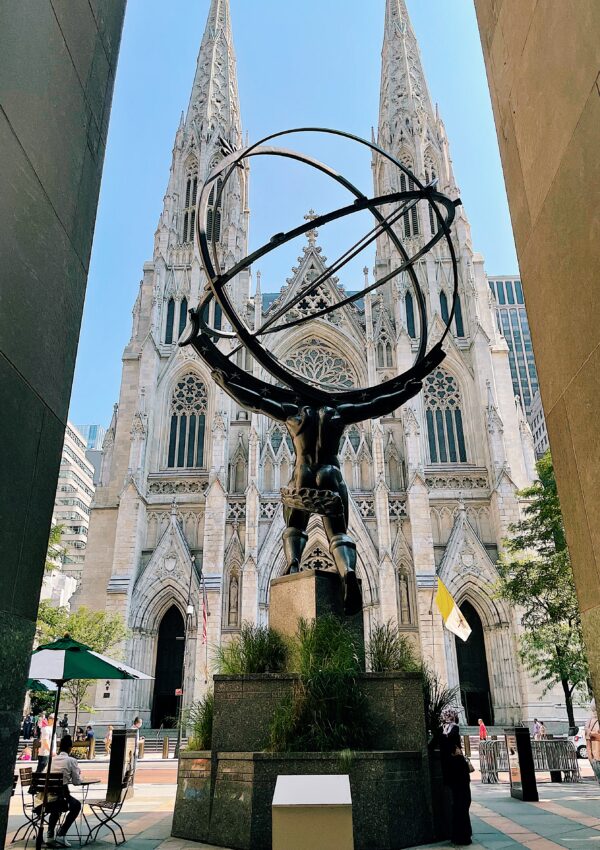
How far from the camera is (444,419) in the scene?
3347 cm

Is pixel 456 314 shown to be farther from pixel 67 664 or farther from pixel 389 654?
pixel 67 664

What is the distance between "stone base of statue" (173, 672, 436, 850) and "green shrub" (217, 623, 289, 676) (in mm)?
467

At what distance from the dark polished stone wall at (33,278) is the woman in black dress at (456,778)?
4338 millimetres

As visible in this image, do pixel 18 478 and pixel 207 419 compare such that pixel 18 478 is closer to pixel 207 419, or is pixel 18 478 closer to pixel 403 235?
pixel 207 419

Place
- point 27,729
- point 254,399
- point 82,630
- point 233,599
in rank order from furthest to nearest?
point 233,599 → point 27,729 → point 82,630 → point 254,399

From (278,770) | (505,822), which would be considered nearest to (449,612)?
(505,822)

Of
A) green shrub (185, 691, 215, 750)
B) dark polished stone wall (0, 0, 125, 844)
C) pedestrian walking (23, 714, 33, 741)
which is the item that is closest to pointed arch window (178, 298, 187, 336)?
pedestrian walking (23, 714, 33, 741)

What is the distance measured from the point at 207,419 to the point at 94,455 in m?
85.7

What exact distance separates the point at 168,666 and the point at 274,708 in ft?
82.9

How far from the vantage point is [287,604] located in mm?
8391

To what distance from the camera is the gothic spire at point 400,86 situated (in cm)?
4147

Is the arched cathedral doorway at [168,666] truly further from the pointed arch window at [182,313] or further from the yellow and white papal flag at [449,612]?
the pointed arch window at [182,313]

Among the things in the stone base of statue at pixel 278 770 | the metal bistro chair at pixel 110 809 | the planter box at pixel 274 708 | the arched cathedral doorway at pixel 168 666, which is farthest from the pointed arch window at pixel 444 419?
the stone base of statue at pixel 278 770

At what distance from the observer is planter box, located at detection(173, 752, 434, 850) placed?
6.06 metres
